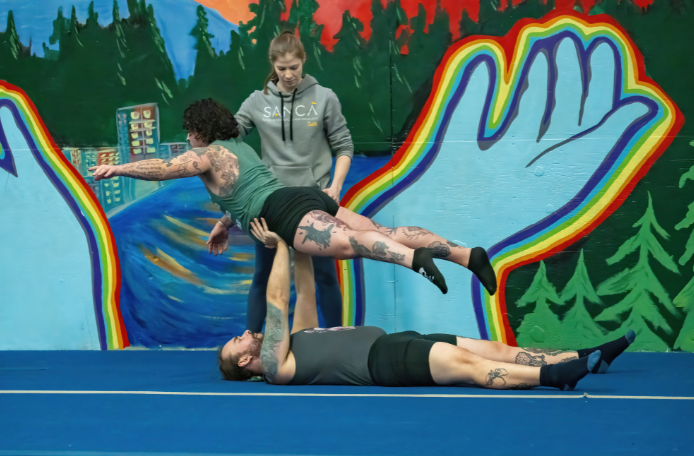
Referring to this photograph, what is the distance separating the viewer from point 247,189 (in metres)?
3.48

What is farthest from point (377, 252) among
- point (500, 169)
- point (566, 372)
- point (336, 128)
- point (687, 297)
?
point (687, 297)

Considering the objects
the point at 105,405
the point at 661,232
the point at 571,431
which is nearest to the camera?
the point at 571,431

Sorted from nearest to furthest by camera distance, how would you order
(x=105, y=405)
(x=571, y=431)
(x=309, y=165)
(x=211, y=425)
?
1. (x=571, y=431)
2. (x=211, y=425)
3. (x=105, y=405)
4. (x=309, y=165)

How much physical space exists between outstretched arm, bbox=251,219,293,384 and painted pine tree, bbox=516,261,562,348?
185cm

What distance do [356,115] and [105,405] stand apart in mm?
2410

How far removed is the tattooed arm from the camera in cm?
312

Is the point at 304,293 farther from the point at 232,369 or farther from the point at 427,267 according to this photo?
the point at 427,267

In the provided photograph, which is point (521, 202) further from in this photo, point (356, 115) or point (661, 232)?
point (356, 115)

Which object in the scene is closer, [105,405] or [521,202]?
[105,405]

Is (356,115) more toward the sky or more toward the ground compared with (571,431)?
more toward the sky

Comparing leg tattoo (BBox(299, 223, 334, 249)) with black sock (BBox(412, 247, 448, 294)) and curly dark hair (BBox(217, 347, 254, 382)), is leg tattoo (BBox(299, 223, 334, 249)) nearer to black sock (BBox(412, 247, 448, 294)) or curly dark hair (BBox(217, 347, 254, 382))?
black sock (BBox(412, 247, 448, 294))

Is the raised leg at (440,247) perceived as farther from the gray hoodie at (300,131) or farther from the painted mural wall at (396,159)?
the painted mural wall at (396,159)

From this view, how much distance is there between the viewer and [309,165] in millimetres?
4039

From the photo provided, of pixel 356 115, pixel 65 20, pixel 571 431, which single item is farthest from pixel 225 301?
pixel 571 431
